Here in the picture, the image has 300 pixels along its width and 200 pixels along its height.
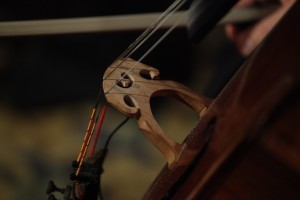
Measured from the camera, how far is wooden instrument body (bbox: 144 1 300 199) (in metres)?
0.33

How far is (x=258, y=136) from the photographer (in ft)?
1.11

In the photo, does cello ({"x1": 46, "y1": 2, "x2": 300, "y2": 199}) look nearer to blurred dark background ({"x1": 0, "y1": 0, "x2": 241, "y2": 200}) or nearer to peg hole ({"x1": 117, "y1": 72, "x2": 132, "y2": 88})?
peg hole ({"x1": 117, "y1": 72, "x2": 132, "y2": 88})

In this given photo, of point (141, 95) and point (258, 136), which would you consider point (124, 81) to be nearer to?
point (141, 95)

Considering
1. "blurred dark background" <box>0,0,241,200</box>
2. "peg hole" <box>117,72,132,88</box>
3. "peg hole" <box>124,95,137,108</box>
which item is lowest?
"blurred dark background" <box>0,0,241,200</box>

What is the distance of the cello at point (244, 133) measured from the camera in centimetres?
34

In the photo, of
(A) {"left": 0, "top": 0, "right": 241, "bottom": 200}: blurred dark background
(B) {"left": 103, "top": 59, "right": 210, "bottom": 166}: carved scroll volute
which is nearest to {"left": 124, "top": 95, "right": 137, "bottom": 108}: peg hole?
(B) {"left": 103, "top": 59, "right": 210, "bottom": 166}: carved scroll volute

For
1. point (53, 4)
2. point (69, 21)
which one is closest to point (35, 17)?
point (53, 4)

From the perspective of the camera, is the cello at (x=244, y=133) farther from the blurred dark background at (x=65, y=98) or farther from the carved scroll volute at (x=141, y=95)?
the blurred dark background at (x=65, y=98)

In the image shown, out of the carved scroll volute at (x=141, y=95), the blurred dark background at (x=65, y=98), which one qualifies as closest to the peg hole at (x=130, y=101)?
the carved scroll volute at (x=141, y=95)

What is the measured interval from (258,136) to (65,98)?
1.16m

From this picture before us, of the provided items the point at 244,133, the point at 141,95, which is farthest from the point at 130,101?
the point at 244,133

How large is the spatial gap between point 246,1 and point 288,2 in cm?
11

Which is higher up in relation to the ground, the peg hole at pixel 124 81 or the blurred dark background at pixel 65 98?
the peg hole at pixel 124 81

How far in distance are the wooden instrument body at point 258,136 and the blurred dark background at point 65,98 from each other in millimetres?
954
